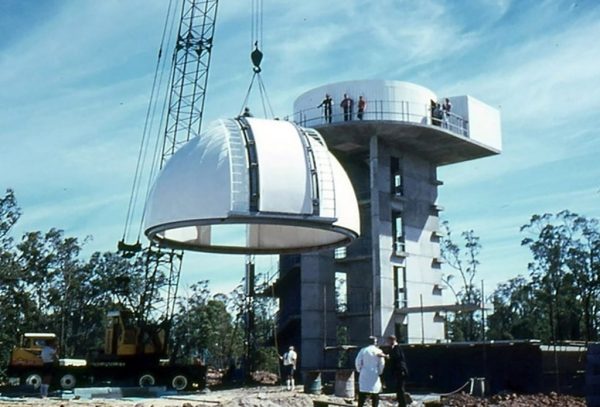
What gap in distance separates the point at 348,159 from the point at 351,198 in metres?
39.7

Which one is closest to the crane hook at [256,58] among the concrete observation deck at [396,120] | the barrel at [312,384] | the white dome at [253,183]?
the white dome at [253,183]

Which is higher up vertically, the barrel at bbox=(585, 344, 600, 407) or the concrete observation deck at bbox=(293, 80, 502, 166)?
the concrete observation deck at bbox=(293, 80, 502, 166)

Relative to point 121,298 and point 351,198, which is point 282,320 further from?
point 351,198

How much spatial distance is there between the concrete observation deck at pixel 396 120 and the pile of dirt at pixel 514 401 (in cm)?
2511

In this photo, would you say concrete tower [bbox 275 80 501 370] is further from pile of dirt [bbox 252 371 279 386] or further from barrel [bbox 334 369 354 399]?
barrel [bbox 334 369 354 399]

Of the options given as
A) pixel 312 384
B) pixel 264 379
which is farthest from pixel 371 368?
pixel 264 379

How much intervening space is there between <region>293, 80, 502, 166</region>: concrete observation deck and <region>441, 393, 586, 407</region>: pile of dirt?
25.1 meters

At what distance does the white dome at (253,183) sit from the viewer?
18.1 m

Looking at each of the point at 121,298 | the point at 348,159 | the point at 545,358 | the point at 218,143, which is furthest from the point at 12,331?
the point at 218,143

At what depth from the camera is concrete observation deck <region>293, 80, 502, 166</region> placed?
174 feet

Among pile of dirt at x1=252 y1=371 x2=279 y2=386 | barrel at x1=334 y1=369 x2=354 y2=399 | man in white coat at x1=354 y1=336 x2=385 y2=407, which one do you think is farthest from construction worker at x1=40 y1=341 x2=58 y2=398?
man in white coat at x1=354 y1=336 x2=385 y2=407

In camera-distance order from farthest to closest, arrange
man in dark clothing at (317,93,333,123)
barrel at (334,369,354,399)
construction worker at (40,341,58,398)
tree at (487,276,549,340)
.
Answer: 1. tree at (487,276,549,340)
2. man in dark clothing at (317,93,333,123)
3. construction worker at (40,341,58,398)
4. barrel at (334,369,354,399)

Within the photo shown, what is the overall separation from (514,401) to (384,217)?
2653 cm

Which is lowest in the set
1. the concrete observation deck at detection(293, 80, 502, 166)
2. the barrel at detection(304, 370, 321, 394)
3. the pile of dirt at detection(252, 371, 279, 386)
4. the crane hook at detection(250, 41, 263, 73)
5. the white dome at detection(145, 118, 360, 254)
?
the pile of dirt at detection(252, 371, 279, 386)
